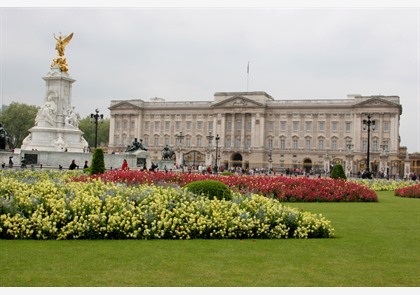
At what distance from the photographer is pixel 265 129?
8625 centimetres

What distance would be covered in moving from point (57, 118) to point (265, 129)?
5418 cm

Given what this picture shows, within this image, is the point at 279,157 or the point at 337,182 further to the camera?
the point at 279,157

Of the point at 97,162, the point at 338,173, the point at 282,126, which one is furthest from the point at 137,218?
the point at 282,126

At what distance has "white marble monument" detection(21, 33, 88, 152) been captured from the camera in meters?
35.0

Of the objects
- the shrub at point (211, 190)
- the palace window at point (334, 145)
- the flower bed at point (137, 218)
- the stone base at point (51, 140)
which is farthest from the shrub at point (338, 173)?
the palace window at point (334, 145)

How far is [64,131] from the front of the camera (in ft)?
117

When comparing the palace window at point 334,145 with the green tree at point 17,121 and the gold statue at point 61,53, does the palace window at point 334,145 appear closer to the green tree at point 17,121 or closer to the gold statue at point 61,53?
the green tree at point 17,121

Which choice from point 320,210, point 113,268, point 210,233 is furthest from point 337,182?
point 113,268

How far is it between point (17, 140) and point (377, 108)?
56.0 meters

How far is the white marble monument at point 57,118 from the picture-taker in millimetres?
35031

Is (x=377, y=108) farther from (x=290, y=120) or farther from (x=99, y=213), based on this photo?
(x=99, y=213)

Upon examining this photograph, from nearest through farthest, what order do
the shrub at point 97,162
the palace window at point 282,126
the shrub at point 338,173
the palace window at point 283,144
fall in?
1. the shrub at point 97,162
2. the shrub at point 338,173
3. the palace window at point 282,126
4. the palace window at point 283,144

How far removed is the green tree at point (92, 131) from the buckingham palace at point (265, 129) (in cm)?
673

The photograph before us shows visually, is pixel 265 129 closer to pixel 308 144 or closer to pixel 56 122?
pixel 308 144
